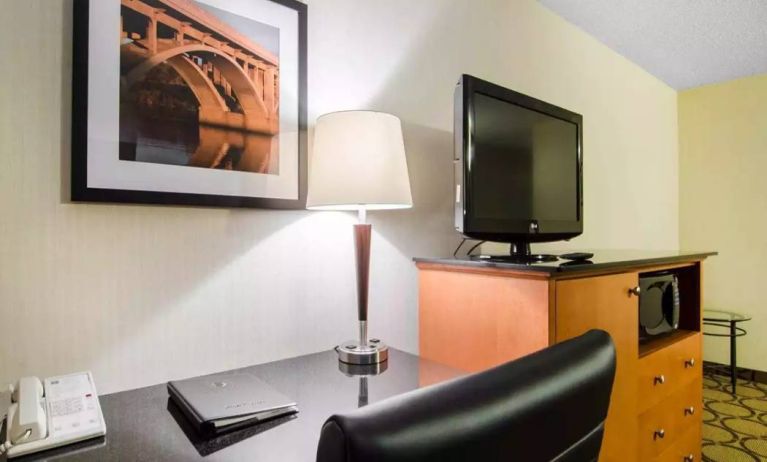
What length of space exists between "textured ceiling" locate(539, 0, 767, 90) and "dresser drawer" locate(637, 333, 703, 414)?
1742mm

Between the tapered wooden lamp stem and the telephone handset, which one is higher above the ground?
the tapered wooden lamp stem

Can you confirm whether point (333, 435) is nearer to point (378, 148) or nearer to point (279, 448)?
point (279, 448)

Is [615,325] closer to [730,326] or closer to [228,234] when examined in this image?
[228,234]

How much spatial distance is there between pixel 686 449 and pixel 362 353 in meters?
1.68

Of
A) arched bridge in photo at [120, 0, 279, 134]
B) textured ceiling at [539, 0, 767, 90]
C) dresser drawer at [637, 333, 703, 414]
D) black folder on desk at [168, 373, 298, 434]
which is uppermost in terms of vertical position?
textured ceiling at [539, 0, 767, 90]

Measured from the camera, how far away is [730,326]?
11.3 ft

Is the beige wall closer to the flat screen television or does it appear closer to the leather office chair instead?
the flat screen television

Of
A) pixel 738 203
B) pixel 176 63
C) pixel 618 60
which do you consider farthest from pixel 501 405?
pixel 738 203

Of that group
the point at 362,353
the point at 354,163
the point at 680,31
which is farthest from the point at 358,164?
the point at 680,31

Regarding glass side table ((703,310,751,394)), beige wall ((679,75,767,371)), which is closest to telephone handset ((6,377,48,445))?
glass side table ((703,310,751,394))

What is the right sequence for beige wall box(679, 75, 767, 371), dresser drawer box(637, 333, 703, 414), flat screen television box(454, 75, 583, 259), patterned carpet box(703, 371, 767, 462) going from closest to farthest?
flat screen television box(454, 75, 583, 259), dresser drawer box(637, 333, 703, 414), patterned carpet box(703, 371, 767, 462), beige wall box(679, 75, 767, 371)

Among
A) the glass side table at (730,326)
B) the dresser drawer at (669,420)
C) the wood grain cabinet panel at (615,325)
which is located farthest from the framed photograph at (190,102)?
the glass side table at (730,326)

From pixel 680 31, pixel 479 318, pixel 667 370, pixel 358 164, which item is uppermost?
pixel 680 31

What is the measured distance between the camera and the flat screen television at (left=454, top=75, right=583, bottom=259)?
1.39 metres
